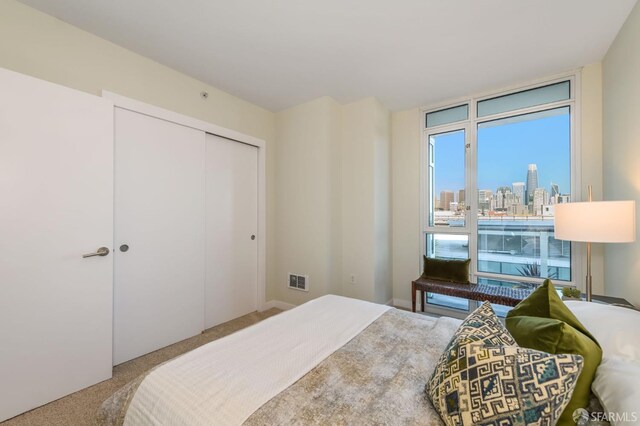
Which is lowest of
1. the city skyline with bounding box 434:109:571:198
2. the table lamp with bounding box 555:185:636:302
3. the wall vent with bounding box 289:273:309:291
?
the wall vent with bounding box 289:273:309:291

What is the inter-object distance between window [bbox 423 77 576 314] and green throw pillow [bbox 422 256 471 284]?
28 centimetres


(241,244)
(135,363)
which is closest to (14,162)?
(135,363)

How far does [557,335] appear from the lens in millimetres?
908

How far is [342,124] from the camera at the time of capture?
3.41 metres

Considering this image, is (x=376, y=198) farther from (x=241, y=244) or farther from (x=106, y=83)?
(x=106, y=83)

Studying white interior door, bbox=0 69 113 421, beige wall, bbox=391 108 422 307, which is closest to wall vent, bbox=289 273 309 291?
beige wall, bbox=391 108 422 307

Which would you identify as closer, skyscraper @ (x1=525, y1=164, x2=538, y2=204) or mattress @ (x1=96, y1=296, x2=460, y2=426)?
mattress @ (x1=96, y1=296, x2=460, y2=426)

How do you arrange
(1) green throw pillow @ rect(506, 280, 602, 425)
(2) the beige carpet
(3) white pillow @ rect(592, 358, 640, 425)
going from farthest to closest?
(2) the beige carpet < (1) green throw pillow @ rect(506, 280, 602, 425) < (3) white pillow @ rect(592, 358, 640, 425)

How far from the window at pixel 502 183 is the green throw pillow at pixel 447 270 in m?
0.28

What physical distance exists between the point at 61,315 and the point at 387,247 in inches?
125

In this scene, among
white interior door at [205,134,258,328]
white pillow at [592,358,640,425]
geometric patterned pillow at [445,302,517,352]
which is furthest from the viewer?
white interior door at [205,134,258,328]

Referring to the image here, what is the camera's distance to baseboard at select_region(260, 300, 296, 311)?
3429mm

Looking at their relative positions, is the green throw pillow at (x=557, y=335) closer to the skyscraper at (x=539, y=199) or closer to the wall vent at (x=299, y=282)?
A: the skyscraper at (x=539, y=199)

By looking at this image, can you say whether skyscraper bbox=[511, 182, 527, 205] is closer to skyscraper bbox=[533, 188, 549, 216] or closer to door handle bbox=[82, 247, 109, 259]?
skyscraper bbox=[533, 188, 549, 216]
